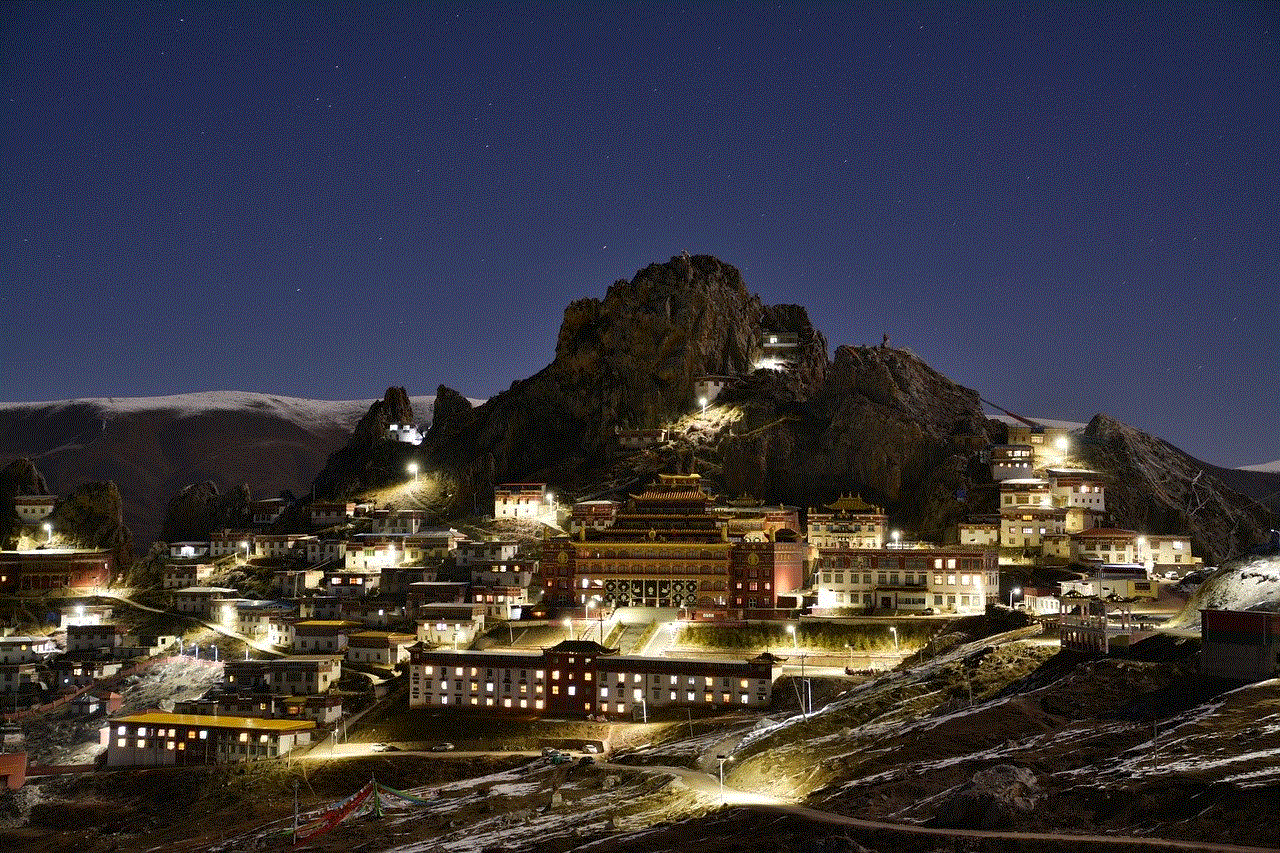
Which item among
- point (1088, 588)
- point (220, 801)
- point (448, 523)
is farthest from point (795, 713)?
point (448, 523)

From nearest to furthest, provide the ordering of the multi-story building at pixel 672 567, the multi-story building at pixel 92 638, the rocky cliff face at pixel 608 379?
the multi-story building at pixel 92 638, the multi-story building at pixel 672 567, the rocky cliff face at pixel 608 379

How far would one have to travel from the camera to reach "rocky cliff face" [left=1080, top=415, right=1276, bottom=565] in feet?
444

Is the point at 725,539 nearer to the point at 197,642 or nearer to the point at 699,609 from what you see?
the point at 699,609

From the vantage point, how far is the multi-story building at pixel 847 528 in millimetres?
132000

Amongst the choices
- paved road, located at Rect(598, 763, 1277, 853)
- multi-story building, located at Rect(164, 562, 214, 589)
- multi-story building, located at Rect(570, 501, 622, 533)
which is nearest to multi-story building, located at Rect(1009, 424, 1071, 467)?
multi-story building, located at Rect(570, 501, 622, 533)

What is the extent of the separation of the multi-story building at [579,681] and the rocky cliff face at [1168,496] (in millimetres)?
60103

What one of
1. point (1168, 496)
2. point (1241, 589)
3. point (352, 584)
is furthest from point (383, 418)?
point (1241, 589)

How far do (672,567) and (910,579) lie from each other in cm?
2207

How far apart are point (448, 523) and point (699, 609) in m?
50.3

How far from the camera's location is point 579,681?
9662cm

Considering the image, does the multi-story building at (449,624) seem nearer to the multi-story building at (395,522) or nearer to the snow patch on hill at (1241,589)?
the multi-story building at (395,522)

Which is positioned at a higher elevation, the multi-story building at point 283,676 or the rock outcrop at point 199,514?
the rock outcrop at point 199,514

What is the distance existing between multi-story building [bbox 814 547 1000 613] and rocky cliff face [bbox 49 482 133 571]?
80227 mm

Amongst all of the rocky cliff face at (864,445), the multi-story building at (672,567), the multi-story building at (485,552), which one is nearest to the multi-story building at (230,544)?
the multi-story building at (485,552)
